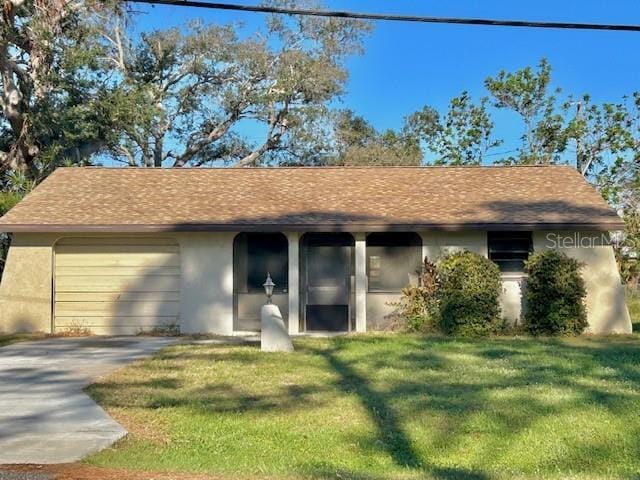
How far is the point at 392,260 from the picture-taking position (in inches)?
669

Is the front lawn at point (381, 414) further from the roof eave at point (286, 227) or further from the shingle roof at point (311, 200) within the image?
the shingle roof at point (311, 200)

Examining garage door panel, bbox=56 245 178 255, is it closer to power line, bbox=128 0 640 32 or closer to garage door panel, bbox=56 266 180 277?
garage door panel, bbox=56 266 180 277

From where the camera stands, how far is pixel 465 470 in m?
5.96

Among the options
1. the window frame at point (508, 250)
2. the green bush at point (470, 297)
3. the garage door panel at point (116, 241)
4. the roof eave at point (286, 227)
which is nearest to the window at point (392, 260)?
the roof eave at point (286, 227)

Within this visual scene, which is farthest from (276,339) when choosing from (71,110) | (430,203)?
(71,110)

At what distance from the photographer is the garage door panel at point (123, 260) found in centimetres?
1672

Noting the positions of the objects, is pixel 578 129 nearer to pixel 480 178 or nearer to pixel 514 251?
pixel 480 178

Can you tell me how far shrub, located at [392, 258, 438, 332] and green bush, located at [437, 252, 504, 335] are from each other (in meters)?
0.32

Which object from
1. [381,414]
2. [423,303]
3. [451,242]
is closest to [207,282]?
[423,303]

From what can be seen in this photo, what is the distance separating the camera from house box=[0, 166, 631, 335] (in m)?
16.2

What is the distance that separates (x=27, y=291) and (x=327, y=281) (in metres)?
6.73

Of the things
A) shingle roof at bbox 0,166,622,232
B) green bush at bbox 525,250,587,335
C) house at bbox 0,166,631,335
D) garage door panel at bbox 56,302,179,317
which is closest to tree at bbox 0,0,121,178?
shingle roof at bbox 0,166,622,232

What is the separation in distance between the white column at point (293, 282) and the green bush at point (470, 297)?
3.18 m

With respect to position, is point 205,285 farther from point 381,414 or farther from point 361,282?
point 381,414
